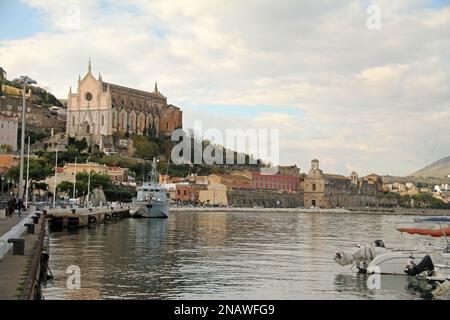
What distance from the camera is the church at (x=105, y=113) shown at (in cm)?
16200

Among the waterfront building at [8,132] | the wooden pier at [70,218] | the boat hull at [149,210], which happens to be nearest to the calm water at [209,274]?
the wooden pier at [70,218]

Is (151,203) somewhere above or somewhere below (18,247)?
above

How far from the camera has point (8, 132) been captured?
5502 inches

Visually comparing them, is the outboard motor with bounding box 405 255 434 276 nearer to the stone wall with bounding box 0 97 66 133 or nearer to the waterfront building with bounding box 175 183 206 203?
the waterfront building with bounding box 175 183 206 203

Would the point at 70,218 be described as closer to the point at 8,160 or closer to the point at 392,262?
the point at 392,262

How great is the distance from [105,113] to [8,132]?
29444mm

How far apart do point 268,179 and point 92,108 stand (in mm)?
58587

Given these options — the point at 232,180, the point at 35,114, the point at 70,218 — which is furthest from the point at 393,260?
the point at 35,114

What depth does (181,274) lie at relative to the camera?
2770 cm

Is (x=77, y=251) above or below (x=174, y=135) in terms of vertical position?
below

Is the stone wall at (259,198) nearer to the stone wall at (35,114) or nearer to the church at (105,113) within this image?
the church at (105,113)
